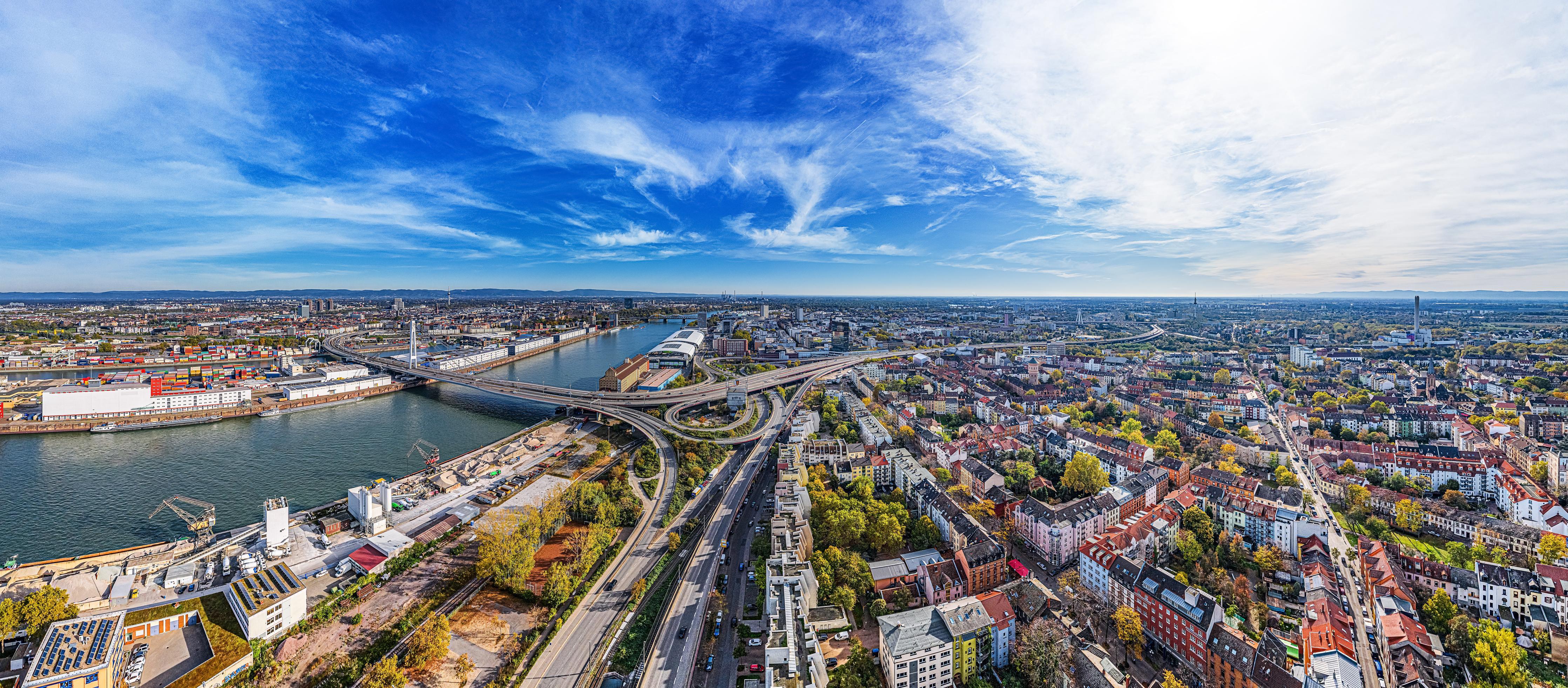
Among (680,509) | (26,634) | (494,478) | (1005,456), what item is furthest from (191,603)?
(1005,456)

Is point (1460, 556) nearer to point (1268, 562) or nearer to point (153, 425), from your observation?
point (1268, 562)

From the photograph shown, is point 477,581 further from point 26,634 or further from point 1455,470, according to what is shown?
point 1455,470

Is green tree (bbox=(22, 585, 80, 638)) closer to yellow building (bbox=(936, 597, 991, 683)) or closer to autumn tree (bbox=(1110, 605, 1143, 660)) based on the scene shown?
yellow building (bbox=(936, 597, 991, 683))

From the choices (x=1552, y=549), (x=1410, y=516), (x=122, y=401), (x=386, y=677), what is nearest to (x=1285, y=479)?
(x=1410, y=516)

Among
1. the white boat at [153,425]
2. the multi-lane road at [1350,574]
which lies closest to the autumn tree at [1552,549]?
the multi-lane road at [1350,574]

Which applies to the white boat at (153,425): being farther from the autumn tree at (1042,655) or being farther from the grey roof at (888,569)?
the autumn tree at (1042,655)

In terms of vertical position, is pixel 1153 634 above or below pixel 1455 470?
below
